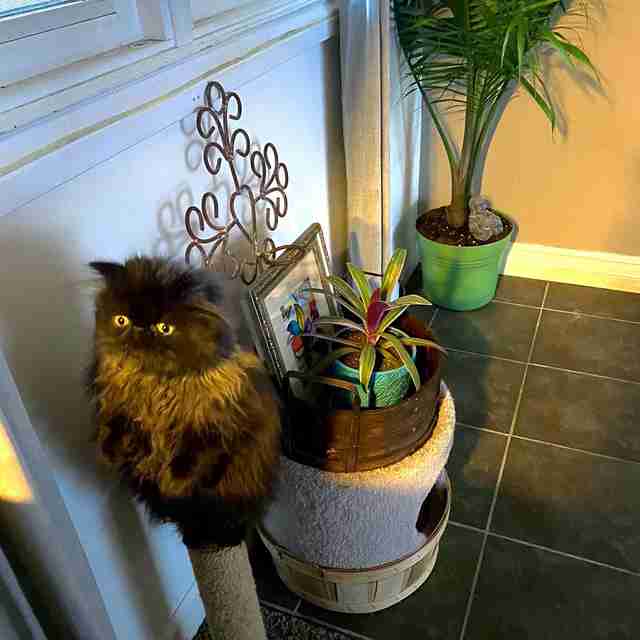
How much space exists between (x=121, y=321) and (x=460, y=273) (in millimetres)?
1640

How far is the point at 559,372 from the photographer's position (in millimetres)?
2045

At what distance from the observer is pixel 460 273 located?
225 cm

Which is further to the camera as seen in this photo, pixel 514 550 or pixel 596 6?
pixel 596 6

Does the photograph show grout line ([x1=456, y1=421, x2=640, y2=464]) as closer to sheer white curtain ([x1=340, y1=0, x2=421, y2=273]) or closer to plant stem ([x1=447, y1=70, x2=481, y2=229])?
sheer white curtain ([x1=340, y1=0, x2=421, y2=273])

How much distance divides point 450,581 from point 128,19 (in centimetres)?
130

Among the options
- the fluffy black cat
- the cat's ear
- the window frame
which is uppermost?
the window frame

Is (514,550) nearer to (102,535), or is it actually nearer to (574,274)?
(102,535)

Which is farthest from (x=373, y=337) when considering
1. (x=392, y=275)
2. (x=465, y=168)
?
(x=465, y=168)

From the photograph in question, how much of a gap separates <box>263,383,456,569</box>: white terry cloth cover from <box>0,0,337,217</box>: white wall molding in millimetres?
635

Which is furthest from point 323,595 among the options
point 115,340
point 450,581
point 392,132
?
point 392,132

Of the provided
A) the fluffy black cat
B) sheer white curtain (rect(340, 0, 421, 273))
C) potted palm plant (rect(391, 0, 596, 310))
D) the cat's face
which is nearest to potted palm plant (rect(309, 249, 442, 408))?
the fluffy black cat

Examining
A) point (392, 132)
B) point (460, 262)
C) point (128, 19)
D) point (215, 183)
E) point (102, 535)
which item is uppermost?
point (128, 19)

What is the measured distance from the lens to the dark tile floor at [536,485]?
1391 mm

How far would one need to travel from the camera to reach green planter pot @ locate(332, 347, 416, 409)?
3.87 feet
